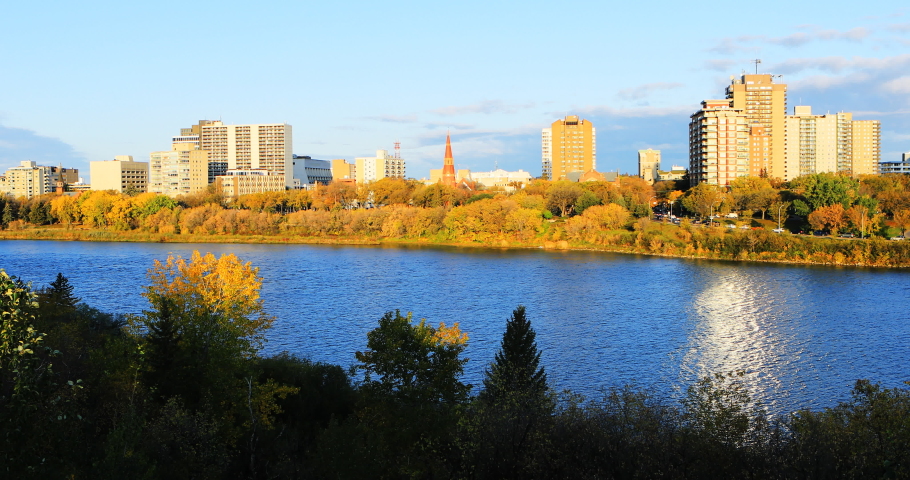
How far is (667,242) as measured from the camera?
4900 cm

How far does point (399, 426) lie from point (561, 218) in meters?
51.3

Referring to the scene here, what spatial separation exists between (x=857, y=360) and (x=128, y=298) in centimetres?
2591

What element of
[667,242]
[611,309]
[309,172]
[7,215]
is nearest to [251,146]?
[309,172]

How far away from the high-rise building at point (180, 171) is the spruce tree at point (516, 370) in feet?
316

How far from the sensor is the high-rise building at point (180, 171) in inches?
4097

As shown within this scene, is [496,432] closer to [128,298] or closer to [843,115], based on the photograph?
[128,298]

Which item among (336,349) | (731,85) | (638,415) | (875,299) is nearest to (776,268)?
(875,299)

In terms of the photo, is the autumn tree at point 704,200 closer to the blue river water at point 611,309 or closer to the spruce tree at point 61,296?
the blue river water at point 611,309

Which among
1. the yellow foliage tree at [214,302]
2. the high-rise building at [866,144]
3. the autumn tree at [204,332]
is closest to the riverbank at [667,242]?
the yellow foliage tree at [214,302]

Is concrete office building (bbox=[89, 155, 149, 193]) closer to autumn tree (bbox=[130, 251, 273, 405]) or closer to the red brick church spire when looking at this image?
the red brick church spire

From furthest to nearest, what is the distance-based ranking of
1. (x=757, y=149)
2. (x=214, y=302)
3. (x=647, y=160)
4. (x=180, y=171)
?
(x=647, y=160) < (x=180, y=171) < (x=757, y=149) < (x=214, y=302)

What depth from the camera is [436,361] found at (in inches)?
514

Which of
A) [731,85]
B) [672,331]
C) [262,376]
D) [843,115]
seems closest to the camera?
[262,376]

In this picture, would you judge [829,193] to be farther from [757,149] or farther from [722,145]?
[757,149]
